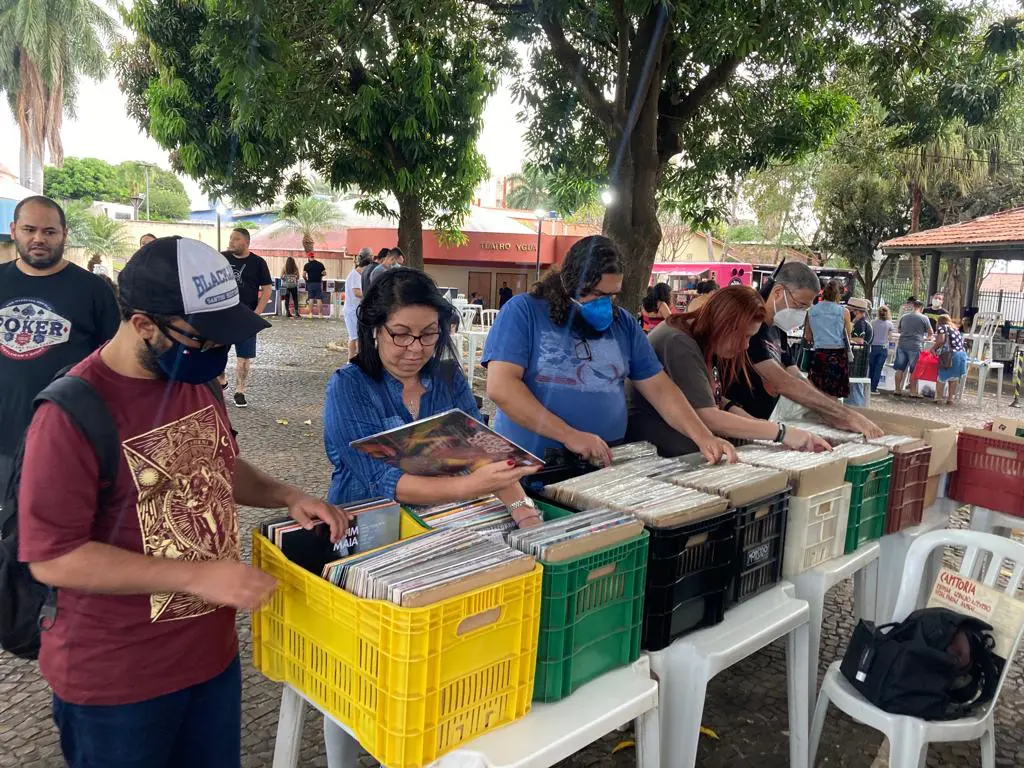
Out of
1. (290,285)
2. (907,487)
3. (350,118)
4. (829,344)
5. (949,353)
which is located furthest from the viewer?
(290,285)

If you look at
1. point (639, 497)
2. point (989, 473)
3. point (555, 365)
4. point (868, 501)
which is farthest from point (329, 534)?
point (989, 473)

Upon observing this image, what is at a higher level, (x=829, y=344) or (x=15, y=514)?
(x=829, y=344)

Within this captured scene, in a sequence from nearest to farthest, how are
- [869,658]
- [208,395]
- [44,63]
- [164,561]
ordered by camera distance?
[164,561]
[208,395]
[869,658]
[44,63]

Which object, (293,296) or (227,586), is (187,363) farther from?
Answer: (293,296)

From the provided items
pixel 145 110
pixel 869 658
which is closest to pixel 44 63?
pixel 145 110

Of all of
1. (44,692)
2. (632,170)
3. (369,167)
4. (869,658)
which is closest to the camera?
(869,658)

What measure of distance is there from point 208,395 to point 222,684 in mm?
682

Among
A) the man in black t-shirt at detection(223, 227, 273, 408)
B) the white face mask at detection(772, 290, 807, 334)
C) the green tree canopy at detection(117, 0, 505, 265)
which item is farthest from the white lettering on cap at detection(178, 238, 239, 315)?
the man in black t-shirt at detection(223, 227, 273, 408)

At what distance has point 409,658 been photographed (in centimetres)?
145

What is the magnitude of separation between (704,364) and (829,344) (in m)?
5.17

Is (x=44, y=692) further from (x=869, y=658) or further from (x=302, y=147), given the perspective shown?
(x=302, y=147)

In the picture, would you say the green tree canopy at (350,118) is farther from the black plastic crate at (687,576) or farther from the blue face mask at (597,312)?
the black plastic crate at (687,576)

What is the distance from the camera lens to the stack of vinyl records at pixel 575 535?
174 cm

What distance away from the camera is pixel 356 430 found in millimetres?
2219
